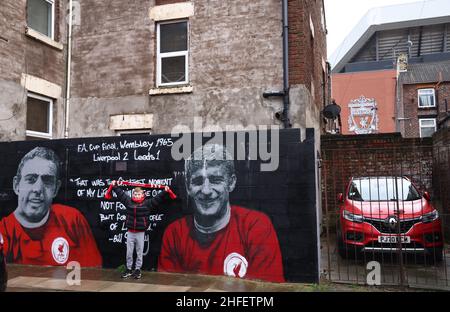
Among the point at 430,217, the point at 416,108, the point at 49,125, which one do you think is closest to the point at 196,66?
the point at 49,125

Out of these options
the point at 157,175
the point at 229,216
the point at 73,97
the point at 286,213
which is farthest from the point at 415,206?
the point at 73,97

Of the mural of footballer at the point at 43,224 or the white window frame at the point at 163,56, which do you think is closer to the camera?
the mural of footballer at the point at 43,224

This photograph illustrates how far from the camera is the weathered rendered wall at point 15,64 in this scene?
8914 millimetres

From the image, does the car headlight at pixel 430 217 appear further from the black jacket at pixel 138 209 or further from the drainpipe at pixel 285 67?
the black jacket at pixel 138 209

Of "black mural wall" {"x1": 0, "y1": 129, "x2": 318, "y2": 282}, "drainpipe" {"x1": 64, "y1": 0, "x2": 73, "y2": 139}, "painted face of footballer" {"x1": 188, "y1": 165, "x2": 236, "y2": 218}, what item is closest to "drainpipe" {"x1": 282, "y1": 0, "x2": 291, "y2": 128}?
"black mural wall" {"x1": 0, "y1": 129, "x2": 318, "y2": 282}

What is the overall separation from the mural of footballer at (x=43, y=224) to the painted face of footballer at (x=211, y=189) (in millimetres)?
2227

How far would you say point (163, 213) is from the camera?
7312mm

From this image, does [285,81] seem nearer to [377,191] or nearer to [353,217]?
[377,191]

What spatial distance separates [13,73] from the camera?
30.0 feet

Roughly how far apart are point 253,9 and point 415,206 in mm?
5553

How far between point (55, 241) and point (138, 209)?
2.15 m

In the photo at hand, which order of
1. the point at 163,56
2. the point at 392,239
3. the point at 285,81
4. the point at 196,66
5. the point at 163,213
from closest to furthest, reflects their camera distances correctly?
the point at 392,239 → the point at 163,213 → the point at 285,81 → the point at 196,66 → the point at 163,56

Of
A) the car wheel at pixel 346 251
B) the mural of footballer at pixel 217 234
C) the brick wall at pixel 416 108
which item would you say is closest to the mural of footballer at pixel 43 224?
the mural of footballer at pixel 217 234

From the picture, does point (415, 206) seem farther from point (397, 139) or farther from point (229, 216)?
point (397, 139)
